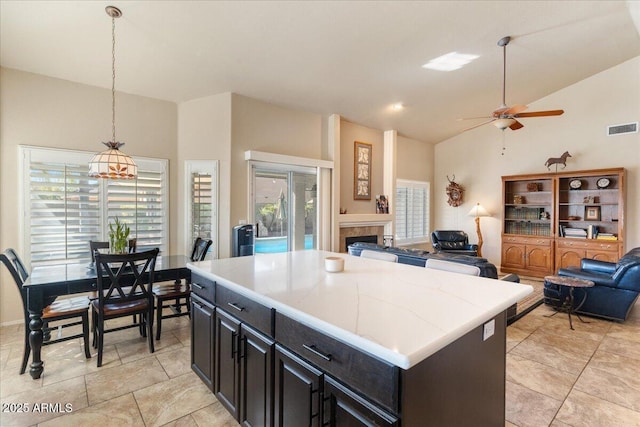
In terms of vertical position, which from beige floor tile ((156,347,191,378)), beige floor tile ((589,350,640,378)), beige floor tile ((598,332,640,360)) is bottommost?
beige floor tile ((589,350,640,378))

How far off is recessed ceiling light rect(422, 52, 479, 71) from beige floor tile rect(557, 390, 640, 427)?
13.8 ft

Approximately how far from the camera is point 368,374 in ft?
3.64

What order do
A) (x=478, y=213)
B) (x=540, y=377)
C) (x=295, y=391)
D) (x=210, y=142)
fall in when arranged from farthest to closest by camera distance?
1. (x=478, y=213)
2. (x=210, y=142)
3. (x=540, y=377)
4. (x=295, y=391)

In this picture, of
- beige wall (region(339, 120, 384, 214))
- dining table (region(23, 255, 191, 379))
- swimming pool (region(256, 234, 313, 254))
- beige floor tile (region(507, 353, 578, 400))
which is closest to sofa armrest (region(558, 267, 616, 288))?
beige floor tile (region(507, 353, 578, 400))

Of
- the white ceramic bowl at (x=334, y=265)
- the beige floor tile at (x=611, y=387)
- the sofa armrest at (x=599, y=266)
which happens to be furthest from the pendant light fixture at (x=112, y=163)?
the sofa armrest at (x=599, y=266)

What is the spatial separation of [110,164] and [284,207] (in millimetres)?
2974

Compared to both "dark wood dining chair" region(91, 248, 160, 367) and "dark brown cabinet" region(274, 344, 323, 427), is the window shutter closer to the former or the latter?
"dark wood dining chair" region(91, 248, 160, 367)

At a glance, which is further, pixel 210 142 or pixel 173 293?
pixel 210 142

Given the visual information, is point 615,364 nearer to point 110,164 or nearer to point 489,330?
point 489,330

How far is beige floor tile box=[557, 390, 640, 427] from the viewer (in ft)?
6.95

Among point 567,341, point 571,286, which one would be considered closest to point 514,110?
point 571,286

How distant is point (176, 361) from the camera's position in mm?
2883

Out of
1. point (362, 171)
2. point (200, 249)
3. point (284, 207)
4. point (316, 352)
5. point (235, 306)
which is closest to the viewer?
point (316, 352)

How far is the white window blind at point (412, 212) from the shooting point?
7816mm
